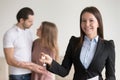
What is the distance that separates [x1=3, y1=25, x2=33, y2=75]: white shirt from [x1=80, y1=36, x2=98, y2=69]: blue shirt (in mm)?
896

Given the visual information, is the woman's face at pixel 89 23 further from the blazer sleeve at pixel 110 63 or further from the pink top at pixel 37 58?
the pink top at pixel 37 58

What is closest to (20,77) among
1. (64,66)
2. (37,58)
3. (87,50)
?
(37,58)

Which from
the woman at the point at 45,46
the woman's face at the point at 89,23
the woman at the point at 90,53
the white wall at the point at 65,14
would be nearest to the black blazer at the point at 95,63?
the woman at the point at 90,53

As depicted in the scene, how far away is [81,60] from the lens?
1.68 m

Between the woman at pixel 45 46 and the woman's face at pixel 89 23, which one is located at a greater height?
the woman's face at pixel 89 23

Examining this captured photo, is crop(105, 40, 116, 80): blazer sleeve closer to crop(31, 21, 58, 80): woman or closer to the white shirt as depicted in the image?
crop(31, 21, 58, 80): woman

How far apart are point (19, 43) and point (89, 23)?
995 mm

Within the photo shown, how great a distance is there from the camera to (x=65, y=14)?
3764mm

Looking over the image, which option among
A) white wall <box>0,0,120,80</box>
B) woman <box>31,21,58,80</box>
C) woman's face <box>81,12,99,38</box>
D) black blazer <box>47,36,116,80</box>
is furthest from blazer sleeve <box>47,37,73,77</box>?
white wall <box>0,0,120,80</box>

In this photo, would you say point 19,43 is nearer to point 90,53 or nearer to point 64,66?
point 64,66

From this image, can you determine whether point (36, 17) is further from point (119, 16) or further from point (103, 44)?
point (103, 44)

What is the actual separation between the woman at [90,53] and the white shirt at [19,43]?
820 millimetres

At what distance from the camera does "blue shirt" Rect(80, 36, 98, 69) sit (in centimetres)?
168

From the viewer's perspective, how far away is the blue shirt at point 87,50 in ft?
5.52
